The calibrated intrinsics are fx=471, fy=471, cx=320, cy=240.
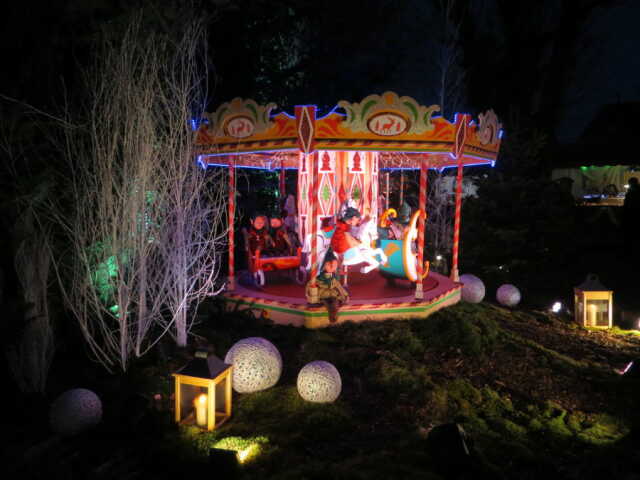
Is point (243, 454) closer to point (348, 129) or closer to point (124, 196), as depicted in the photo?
point (124, 196)

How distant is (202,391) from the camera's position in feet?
16.1

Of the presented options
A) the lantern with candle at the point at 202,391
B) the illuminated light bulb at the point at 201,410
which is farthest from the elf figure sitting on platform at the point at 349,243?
the illuminated light bulb at the point at 201,410

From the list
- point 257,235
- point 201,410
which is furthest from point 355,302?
point 201,410

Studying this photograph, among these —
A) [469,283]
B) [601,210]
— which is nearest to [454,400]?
[469,283]

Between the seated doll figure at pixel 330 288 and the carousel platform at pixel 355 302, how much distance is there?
0.18m

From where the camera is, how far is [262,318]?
7664 millimetres

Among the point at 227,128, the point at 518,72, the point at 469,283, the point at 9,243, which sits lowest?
the point at 469,283

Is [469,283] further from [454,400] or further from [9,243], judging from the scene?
[9,243]

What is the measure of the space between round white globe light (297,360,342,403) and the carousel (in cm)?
197

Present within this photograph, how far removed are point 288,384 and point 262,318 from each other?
202 cm

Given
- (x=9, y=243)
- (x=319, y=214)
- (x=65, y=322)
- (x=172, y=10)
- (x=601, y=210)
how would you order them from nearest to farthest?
(x=9, y=243) < (x=65, y=322) < (x=172, y=10) < (x=319, y=214) < (x=601, y=210)

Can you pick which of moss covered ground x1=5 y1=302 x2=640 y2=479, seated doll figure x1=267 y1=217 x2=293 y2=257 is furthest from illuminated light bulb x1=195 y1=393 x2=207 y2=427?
seated doll figure x1=267 y1=217 x2=293 y2=257

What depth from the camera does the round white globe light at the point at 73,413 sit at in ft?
14.1

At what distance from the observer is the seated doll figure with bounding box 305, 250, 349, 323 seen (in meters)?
7.16
